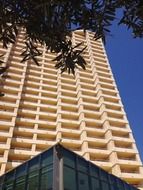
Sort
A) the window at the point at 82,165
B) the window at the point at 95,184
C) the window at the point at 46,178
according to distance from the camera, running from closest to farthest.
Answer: the window at the point at 46,178, the window at the point at 95,184, the window at the point at 82,165

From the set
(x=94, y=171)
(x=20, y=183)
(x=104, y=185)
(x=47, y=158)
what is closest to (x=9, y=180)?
(x=20, y=183)

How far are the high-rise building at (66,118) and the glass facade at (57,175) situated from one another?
17401mm

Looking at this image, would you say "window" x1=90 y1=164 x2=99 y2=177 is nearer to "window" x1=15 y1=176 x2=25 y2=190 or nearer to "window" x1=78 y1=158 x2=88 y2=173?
"window" x1=78 y1=158 x2=88 y2=173

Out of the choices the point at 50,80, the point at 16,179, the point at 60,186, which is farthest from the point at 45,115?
the point at 60,186

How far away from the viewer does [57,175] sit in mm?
15883

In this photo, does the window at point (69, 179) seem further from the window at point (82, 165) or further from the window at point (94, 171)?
the window at point (94, 171)

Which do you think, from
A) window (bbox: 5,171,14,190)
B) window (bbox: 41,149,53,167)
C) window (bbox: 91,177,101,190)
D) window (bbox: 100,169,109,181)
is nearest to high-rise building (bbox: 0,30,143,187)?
window (bbox: 5,171,14,190)

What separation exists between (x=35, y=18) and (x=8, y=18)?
53 cm

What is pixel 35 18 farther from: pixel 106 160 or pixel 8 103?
pixel 8 103

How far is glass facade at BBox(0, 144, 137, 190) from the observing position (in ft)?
52.6

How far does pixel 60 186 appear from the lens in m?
15.2

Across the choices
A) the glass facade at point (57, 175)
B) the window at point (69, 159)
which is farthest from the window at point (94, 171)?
the window at point (69, 159)

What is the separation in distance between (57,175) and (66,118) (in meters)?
34.1

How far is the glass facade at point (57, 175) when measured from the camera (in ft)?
52.6
